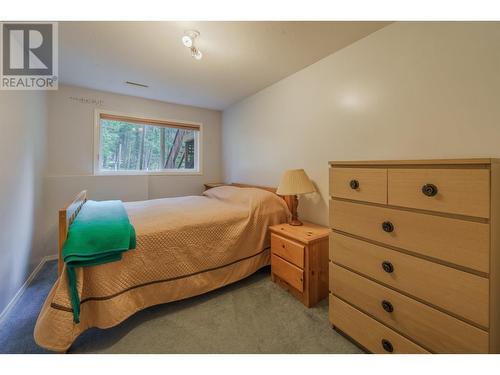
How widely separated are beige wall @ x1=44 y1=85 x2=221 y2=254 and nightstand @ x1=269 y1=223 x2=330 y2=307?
92.9 inches

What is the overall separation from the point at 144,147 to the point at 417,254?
11.7ft

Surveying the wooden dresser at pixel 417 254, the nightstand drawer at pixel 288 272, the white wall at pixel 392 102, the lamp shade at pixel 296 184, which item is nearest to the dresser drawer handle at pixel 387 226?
the wooden dresser at pixel 417 254

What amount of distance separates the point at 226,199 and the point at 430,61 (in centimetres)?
217

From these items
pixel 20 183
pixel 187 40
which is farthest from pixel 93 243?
pixel 187 40

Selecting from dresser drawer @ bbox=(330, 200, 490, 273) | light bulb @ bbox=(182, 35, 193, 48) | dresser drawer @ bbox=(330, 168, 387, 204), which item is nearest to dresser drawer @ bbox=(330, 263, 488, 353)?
dresser drawer @ bbox=(330, 200, 490, 273)

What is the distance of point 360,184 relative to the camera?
1.19 meters

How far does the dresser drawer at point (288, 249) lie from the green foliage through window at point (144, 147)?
239 centimetres

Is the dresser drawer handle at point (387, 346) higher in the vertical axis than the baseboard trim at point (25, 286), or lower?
higher

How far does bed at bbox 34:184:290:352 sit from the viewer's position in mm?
1196

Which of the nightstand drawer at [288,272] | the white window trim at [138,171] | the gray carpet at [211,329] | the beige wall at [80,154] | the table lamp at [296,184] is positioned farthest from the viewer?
the white window trim at [138,171]

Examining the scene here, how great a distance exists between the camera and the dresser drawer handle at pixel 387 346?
3.53 ft

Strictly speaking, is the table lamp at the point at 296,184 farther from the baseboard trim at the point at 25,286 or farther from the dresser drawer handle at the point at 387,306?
the baseboard trim at the point at 25,286

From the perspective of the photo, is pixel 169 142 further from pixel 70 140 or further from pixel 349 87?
pixel 349 87

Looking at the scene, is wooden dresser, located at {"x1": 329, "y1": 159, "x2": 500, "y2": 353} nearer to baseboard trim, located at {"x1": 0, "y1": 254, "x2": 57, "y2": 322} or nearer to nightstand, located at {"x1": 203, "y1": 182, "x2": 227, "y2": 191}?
baseboard trim, located at {"x1": 0, "y1": 254, "x2": 57, "y2": 322}
